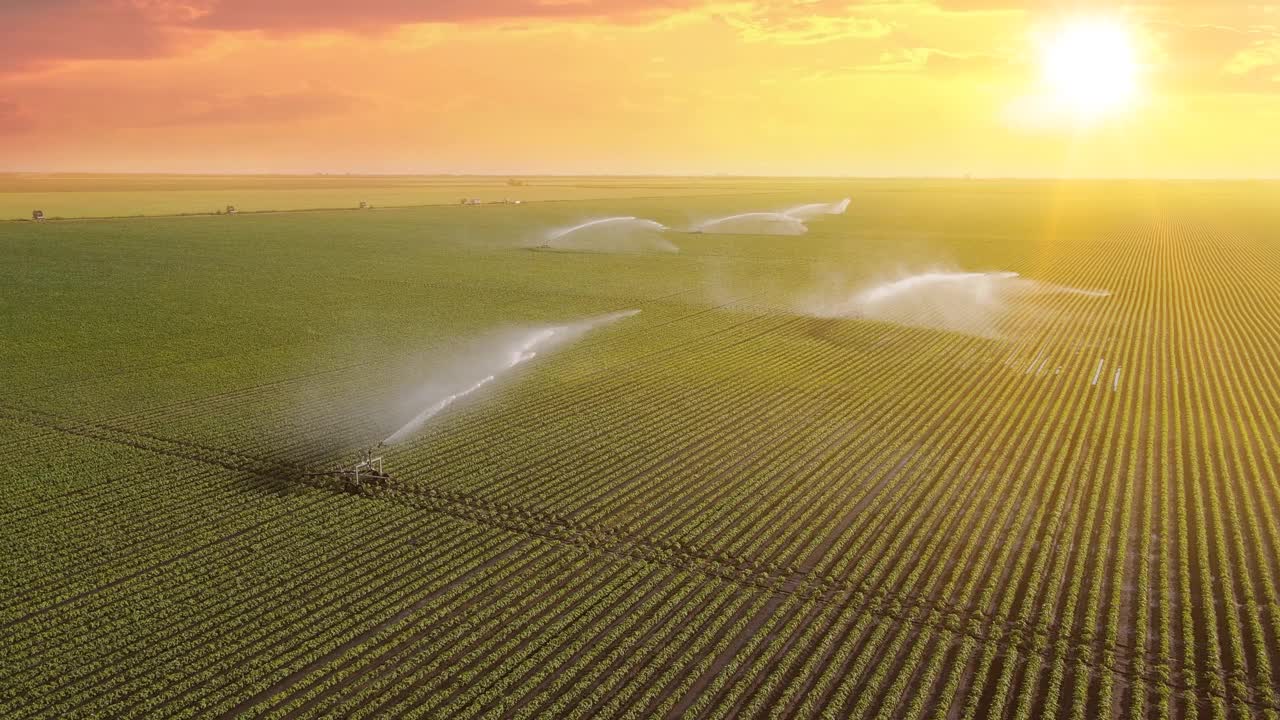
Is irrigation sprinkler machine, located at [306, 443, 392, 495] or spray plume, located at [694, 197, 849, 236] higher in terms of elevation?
spray plume, located at [694, 197, 849, 236]

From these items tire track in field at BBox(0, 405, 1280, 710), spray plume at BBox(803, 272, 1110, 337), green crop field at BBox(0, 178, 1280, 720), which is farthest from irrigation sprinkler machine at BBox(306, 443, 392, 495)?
spray plume at BBox(803, 272, 1110, 337)

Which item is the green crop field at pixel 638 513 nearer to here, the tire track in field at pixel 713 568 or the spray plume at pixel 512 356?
the tire track in field at pixel 713 568

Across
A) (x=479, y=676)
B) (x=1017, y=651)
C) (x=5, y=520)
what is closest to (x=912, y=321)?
(x=1017, y=651)

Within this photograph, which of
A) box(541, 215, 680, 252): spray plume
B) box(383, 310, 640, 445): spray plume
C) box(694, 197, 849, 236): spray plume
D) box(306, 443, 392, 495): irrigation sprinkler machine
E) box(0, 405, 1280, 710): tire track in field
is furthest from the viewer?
box(694, 197, 849, 236): spray plume

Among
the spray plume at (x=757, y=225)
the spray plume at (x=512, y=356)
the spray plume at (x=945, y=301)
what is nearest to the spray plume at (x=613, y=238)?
the spray plume at (x=757, y=225)

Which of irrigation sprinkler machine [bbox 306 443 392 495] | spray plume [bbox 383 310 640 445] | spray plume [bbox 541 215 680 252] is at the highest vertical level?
spray plume [bbox 541 215 680 252]

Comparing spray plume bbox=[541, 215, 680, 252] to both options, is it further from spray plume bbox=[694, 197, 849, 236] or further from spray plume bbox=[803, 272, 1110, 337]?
spray plume bbox=[803, 272, 1110, 337]

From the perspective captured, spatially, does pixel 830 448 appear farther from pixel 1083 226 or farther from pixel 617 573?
pixel 1083 226

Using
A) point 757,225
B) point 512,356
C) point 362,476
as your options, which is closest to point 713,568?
point 362,476
